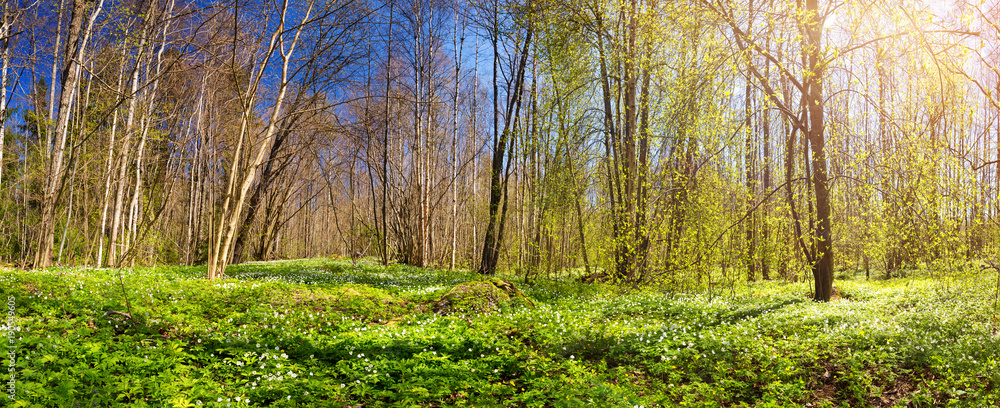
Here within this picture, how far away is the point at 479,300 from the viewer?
7.80 m

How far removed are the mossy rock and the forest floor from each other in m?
0.13

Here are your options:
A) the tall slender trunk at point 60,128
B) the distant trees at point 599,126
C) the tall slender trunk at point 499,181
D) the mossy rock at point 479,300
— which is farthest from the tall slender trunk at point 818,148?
the tall slender trunk at point 60,128

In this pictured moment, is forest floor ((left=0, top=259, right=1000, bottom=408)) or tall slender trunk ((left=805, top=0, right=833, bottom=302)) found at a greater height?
tall slender trunk ((left=805, top=0, right=833, bottom=302))

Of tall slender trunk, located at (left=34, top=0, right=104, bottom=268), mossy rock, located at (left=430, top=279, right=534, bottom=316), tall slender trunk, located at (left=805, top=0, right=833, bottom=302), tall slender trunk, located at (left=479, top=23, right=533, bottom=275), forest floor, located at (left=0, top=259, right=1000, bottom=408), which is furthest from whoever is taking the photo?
tall slender trunk, located at (left=479, top=23, right=533, bottom=275)

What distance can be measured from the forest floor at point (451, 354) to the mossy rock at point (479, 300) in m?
0.13

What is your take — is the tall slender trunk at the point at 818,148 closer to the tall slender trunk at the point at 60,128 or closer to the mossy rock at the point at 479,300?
the mossy rock at the point at 479,300

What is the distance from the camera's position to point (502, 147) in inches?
573

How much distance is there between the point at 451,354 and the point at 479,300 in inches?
118

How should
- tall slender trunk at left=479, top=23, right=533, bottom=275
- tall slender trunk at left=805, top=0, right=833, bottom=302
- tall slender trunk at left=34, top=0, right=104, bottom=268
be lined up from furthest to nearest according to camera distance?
1. tall slender trunk at left=479, top=23, right=533, bottom=275
2. tall slender trunk at left=34, top=0, right=104, bottom=268
3. tall slender trunk at left=805, top=0, right=833, bottom=302

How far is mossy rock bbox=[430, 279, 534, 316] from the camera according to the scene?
743 centimetres

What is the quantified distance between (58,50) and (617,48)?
15.6 m

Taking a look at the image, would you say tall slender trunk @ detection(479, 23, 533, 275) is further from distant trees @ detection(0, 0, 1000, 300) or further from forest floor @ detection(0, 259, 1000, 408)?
forest floor @ detection(0, 259, 1000, 408)

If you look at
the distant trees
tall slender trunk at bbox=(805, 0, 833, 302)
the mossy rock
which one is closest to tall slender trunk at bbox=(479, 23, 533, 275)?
the distant trees

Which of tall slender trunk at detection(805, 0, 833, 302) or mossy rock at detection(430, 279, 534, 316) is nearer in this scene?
mossy rock at detection(430, 279, 534, 316)
